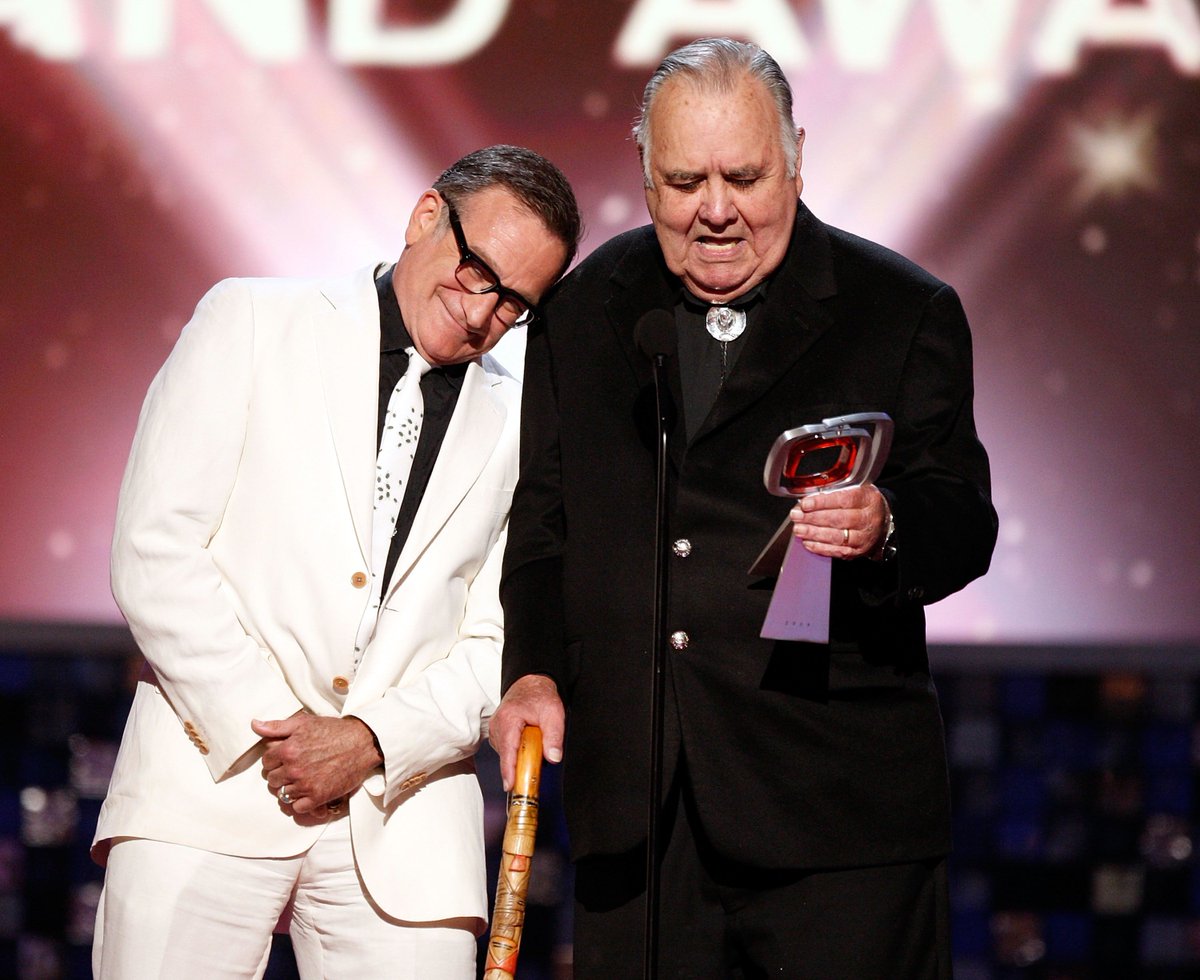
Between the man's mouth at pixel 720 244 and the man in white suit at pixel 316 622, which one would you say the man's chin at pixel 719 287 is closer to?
the man's mouth at pixel 720 244

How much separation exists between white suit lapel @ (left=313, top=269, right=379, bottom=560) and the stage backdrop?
1.30m

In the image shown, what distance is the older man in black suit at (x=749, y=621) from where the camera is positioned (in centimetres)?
201

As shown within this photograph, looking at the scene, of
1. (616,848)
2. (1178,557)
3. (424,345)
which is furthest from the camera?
(1178,557)

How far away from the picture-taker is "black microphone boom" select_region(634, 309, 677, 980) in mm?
1807

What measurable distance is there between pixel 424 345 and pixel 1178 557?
6.70ft

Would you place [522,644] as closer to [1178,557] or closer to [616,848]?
[616,848]

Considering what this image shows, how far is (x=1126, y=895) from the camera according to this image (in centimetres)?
365

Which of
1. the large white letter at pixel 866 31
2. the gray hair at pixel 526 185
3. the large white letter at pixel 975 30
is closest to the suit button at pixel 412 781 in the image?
the gray hair at pixel 526 185

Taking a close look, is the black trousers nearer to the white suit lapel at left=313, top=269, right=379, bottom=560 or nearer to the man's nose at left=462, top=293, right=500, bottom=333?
the white suit lapel at left=313, top=269, right=379, bottom=560

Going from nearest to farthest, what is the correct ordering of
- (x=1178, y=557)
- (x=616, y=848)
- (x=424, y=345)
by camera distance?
(x=616, y=848), (x=424, y=345), (x=1178, y=557)

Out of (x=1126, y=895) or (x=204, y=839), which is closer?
(x=204, y=839)

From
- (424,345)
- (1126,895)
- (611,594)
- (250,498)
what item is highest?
(424,345)

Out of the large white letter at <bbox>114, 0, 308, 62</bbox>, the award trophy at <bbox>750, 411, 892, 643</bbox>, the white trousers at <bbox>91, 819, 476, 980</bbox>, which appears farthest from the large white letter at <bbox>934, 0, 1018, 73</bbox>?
the white trousers at <bbox>91, 819, 476, 980</bbox>

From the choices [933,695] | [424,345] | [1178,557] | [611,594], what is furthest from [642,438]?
[1178,557]
